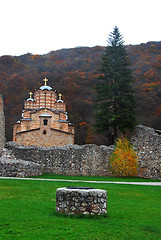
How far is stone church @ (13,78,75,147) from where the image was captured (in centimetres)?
3531

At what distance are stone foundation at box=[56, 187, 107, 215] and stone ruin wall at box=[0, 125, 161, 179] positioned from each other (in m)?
14.0

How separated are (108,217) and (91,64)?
2763 inches

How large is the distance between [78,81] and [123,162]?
4456cm

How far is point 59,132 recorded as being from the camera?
36312 mm

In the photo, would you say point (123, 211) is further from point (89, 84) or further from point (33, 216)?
point (89, 84)

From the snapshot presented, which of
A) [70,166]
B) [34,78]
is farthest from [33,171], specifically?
[34,78]

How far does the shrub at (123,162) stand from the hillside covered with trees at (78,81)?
51.3 ft

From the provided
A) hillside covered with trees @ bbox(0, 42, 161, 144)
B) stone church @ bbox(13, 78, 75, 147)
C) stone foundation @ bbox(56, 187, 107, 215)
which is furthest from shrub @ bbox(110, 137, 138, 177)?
stone church @ bbox(13, 78, 75, 147)

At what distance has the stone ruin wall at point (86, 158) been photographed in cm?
1983

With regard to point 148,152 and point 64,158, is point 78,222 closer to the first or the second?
point 64,158

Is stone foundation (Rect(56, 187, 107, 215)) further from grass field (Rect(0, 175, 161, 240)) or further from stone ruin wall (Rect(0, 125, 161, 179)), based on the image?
stone ruin wall (Rect(0, 125, 161, 179))

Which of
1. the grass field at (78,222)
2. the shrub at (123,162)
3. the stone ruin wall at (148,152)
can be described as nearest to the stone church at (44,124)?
the shrub at (123,162)

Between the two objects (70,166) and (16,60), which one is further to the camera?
(16,60)

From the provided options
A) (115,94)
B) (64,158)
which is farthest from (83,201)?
(115,94)
